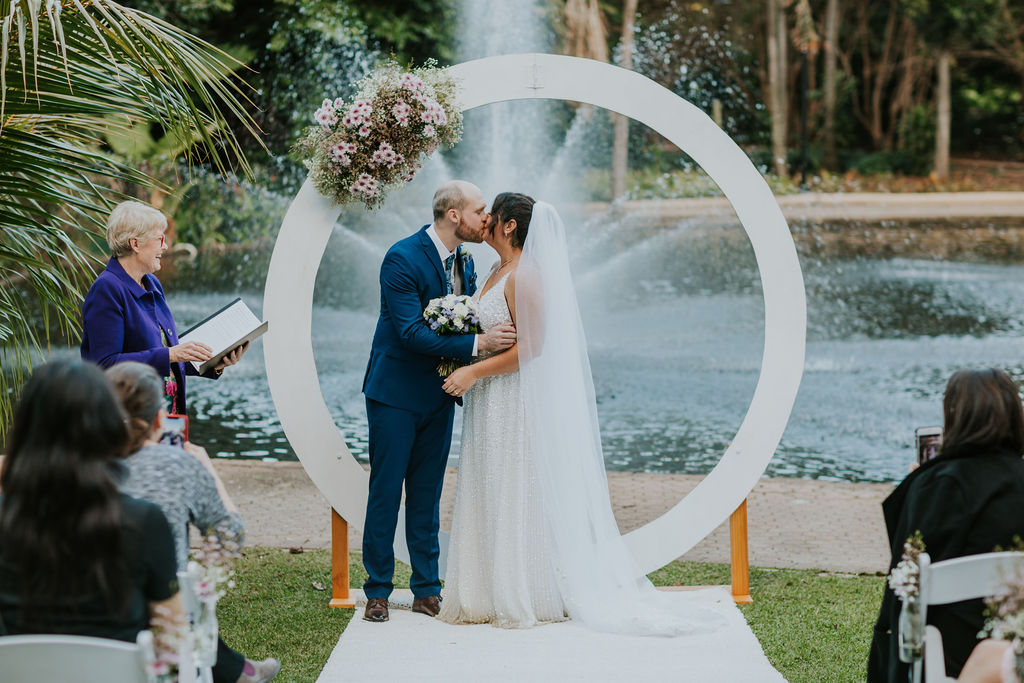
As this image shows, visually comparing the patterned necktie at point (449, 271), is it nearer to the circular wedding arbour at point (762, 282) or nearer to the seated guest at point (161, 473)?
the circular wedding arbour at point (762, 282)

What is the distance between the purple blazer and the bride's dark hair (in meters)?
1.38

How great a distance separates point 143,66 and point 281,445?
687 centimetres

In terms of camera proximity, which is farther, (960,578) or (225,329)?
(225,329)

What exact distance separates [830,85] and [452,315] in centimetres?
1650

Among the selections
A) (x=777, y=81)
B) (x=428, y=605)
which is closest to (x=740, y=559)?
(x=428, y=605)

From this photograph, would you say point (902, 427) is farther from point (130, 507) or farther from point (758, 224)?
point (130, 507)

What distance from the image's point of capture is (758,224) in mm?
4930

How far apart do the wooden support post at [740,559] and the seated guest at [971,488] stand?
1974mm

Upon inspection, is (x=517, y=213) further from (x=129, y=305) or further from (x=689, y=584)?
(x=689, y=584)

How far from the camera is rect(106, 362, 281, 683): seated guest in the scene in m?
2.79

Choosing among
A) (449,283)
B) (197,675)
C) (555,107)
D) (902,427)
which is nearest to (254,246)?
(555,107)

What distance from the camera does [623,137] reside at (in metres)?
18.3

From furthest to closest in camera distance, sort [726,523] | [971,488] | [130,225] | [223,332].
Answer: [726,523] < [223,332] < [130,225] < [971,488]

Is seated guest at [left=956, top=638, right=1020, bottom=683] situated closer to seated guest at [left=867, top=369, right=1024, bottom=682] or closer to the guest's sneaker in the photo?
seated guest at [left=867, top=369, right=1024, bottom=682]
